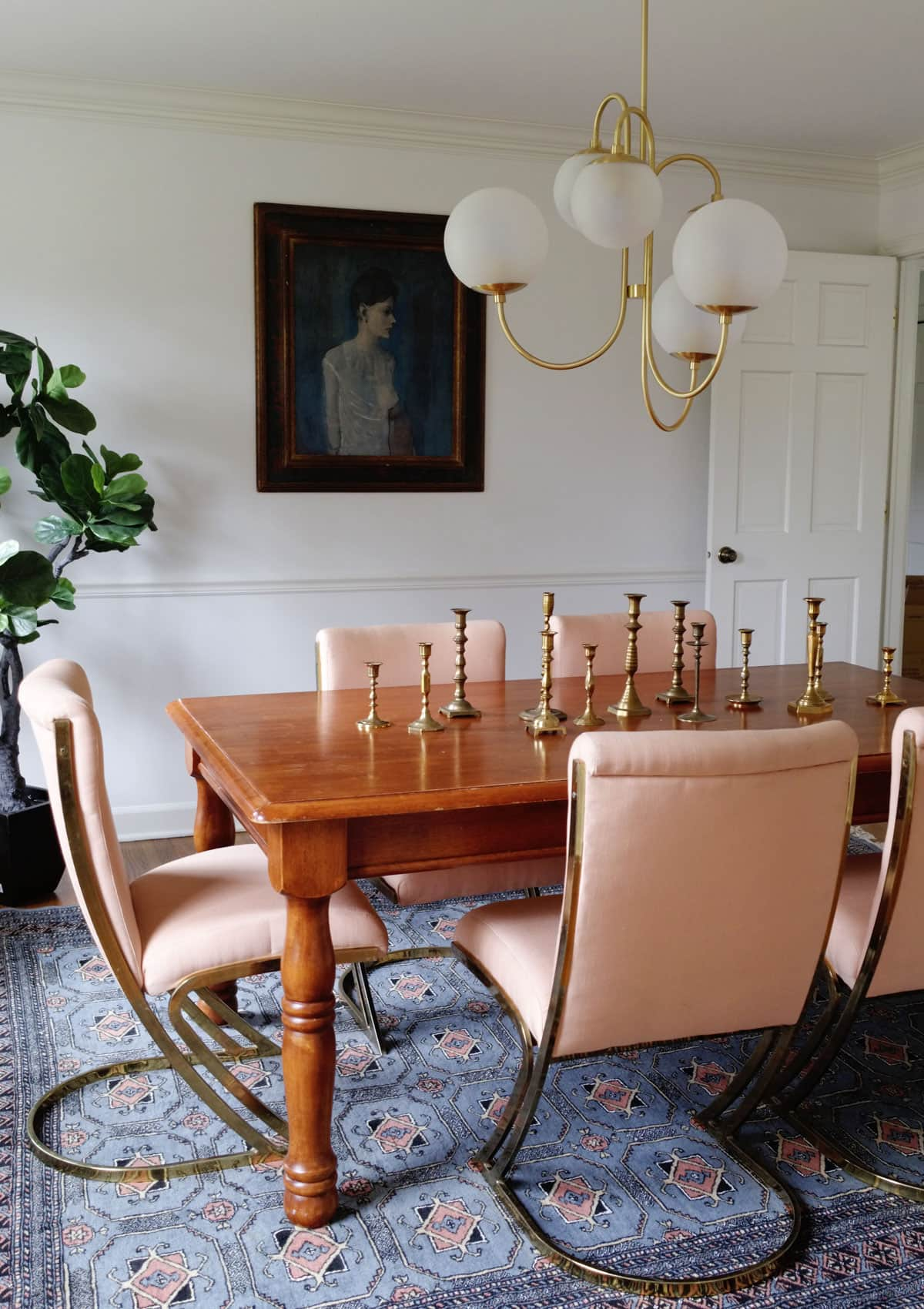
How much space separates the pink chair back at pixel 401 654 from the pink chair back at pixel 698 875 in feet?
4.39

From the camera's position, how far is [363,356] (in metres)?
4.45

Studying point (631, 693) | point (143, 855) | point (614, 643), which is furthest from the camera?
point (143, 855)

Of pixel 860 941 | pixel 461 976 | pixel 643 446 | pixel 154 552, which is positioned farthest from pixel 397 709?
pixel 643 446

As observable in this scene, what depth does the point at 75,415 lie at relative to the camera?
3.66 metres

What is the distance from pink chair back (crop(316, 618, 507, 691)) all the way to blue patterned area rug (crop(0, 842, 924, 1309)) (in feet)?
2.87

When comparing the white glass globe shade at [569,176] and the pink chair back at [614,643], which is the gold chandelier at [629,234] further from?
the pink chair back at [614,643]

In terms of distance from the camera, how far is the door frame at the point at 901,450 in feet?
16.6

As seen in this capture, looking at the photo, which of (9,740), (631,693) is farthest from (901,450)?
(9,740)

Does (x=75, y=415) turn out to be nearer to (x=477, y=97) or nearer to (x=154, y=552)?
(x=154, y=552)

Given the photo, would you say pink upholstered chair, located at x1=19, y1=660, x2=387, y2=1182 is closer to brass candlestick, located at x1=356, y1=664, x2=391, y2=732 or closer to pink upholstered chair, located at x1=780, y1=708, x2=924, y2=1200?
brass candlestick, located at x1=356, y1=664, x2=391, y2=732

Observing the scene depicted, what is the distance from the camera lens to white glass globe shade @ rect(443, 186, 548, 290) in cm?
236

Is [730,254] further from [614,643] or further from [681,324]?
[614,643]

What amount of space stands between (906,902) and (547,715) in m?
0.79

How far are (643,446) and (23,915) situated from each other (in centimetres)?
299
